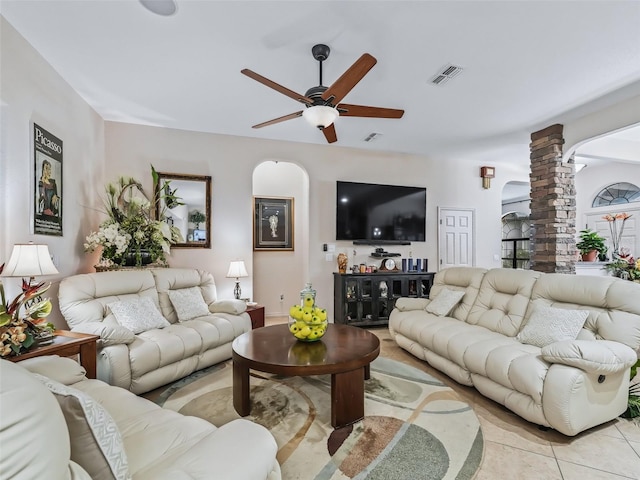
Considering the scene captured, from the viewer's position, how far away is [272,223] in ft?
18.3

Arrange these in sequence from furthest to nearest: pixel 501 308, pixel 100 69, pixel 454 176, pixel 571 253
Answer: pixel 454 176 < pixel 571 253 < pixel 501 308 < pixel 100 69

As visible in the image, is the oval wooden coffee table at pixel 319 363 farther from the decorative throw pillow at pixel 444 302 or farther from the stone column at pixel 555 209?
the stone column at pixel 555 209

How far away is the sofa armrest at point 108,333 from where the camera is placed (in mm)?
2365

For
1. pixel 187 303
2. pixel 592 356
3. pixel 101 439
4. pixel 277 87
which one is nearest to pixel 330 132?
pixel 277 87

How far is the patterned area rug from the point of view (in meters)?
1.77

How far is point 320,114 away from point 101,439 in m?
2.23

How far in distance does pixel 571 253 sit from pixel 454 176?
2305mm

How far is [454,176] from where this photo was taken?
19.3ft

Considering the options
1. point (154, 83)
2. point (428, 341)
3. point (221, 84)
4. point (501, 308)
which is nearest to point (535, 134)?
point (501, 308)

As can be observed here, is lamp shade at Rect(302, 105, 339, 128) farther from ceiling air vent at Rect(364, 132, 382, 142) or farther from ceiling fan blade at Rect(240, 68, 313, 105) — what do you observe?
ceiling air vent at Rect(364, 132, 382, 142)

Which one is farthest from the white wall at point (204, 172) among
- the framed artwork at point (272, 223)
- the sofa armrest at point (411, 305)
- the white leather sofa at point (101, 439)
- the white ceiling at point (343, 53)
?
the white leather sofa at point (101, 439)

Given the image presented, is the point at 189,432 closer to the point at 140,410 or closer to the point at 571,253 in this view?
the point at 140,410

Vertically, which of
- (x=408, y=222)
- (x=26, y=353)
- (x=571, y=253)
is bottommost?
(x=26, y=353)

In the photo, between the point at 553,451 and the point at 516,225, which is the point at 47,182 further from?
the point at 516,225
